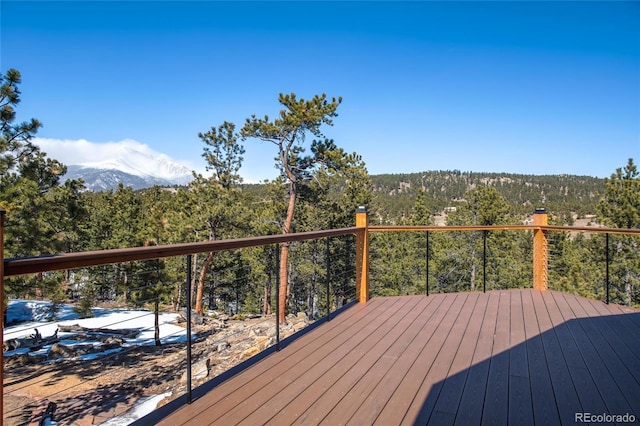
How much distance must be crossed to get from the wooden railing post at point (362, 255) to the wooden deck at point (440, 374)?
2.02ft

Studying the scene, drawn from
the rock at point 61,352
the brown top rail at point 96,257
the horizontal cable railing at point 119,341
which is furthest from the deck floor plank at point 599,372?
the rock at point 61,352

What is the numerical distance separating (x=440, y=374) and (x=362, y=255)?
7.43ft

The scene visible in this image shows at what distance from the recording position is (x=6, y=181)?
8289 mm

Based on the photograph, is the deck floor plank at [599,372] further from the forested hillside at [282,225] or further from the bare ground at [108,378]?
the bare ground at [108,378]

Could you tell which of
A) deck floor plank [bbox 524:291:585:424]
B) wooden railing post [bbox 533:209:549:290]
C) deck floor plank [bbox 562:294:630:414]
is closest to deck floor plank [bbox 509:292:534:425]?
deck floor plank [bbox 524:291:585:424]

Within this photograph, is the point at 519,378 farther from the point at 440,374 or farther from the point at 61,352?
the point at 61,352

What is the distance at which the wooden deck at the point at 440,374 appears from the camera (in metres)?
1.84

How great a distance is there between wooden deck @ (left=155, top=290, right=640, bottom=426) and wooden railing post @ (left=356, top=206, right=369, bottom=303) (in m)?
0.62

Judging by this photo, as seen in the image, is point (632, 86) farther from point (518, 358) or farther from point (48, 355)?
point (48, 355)

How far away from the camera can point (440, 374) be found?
7.70ft

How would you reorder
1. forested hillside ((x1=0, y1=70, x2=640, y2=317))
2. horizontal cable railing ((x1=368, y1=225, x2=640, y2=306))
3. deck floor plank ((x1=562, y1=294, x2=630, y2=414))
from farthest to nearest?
horizontal cable railing ((x1=368, y1=225, x2=640, y2=306)), forested hillside ((x1=0, y1=70, x2=640, y2=317)), deck floor plank ((x1=562, y1=294, x2=630, y2=414))

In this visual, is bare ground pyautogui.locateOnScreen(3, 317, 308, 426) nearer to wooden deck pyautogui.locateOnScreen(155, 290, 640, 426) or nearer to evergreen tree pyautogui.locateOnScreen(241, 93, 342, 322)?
wooden deck pyautogui.locateOnScreen(155, 290, 640, 426)

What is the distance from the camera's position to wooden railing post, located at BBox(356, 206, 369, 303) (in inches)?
176

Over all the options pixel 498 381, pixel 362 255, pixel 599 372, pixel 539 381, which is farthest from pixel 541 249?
pixel 498 381
